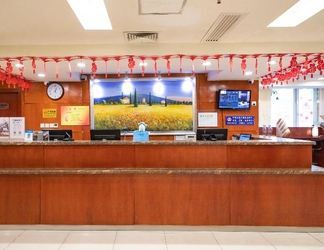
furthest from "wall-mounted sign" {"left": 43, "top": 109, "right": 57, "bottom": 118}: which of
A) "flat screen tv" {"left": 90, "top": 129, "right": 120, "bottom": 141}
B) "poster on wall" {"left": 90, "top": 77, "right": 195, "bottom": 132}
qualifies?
"flat screen tv" {"left": 90, "top": 129, "right": 120, "bottom": 141}

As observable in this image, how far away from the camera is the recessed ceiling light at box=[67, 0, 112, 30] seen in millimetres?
3166

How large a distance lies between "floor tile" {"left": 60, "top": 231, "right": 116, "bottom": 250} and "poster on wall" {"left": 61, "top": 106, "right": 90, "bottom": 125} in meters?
4.35

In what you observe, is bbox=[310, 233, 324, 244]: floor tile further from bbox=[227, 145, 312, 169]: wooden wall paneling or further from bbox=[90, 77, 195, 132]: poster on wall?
bbox=[90, 77, 195, 132]: poster on wall

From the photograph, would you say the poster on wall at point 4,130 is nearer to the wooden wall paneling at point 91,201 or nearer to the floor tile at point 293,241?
the wooden wall paneling at point 91,201

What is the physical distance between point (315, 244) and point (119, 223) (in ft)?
8.02

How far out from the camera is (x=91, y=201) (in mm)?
3602

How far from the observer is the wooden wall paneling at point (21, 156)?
12.1 feet

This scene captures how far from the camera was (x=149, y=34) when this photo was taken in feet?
13.8

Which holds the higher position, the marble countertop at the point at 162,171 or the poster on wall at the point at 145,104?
the poster on wall at the point at 145,104

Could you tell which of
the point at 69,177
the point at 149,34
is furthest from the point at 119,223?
the point at 149,34

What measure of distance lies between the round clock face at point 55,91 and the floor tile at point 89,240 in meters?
4.85

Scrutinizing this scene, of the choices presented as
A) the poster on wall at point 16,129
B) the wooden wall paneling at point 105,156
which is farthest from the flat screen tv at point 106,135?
the poster on wall at point 16,129

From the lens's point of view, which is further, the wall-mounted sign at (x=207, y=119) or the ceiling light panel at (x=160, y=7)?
the wall-mounted sign at (x=207, y=119)

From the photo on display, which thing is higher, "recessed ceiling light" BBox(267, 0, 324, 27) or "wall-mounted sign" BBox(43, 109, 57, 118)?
"recessed ceiling light" BBox(267, 0, 324, 27)
